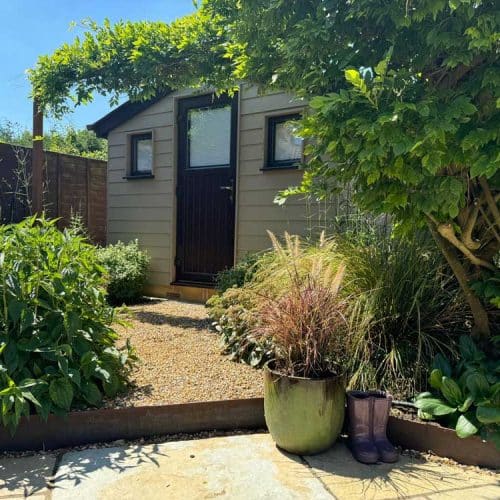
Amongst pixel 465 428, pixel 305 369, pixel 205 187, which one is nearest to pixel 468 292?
pixel 465 428

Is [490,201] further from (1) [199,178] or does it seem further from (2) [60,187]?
(2) [60,187]

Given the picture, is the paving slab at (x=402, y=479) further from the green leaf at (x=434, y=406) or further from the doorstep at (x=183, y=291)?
the doorstep at (x=183, y=291)

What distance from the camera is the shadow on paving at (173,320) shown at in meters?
4.17

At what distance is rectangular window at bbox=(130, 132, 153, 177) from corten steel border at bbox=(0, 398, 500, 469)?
4.62m

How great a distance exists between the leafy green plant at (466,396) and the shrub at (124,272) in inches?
159

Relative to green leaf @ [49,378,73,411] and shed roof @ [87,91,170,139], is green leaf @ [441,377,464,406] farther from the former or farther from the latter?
shed roof @ [87,91,170,139]

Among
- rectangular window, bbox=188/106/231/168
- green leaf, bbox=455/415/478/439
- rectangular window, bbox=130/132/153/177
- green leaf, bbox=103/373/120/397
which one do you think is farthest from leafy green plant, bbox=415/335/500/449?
rectangular window, bbox=130/132/153/177

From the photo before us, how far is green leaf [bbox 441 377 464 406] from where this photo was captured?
7.20ft

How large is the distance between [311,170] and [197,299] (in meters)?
3.29

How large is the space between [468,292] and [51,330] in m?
2.39

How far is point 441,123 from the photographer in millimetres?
1726

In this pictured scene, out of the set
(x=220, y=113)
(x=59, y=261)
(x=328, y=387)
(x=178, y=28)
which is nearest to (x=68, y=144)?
(x=220, y=113)

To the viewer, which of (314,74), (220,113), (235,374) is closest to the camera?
(314,74)

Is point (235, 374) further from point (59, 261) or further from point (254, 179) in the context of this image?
point (254, 179)
